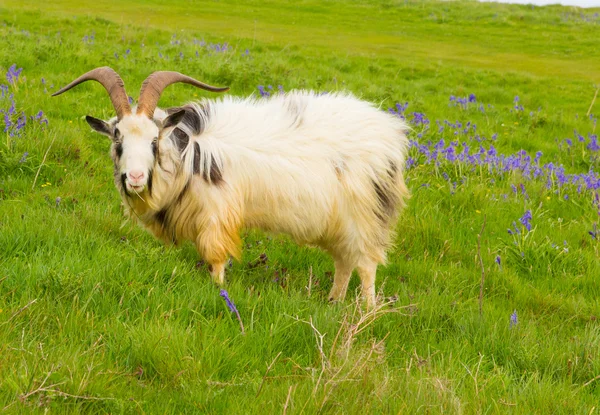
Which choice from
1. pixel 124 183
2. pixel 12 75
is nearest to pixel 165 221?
pixel 124 183

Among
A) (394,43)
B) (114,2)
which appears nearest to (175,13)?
(114,2)

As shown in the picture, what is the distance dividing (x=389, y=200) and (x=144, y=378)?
108 inches

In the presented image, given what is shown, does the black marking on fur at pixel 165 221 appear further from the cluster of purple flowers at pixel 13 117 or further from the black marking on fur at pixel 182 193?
the cluster of purple flowers at pixel 13 117

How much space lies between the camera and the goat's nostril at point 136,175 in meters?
4.31

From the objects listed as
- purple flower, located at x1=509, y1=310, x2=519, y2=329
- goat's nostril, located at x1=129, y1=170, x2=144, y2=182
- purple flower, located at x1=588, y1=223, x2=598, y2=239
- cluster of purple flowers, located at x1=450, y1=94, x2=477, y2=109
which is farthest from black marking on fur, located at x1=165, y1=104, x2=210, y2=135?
cluster of purple flowers, located at x1=450, y1=94, x2=477, y2=109

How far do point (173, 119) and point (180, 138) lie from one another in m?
0.23

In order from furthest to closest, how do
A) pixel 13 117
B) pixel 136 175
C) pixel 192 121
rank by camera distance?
pixel 13 117
pixel 192 121
pixel 136 175

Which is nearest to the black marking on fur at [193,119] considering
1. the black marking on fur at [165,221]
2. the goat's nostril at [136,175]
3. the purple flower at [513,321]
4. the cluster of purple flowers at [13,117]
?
the black marking on fur at [165,221]

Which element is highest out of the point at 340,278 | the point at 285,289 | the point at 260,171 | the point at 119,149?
the point at 119,149

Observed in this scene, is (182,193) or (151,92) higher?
(151,92)

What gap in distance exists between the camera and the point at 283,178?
488 centimetres

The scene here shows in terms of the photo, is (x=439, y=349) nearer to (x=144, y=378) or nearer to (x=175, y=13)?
(x=144, y=378)

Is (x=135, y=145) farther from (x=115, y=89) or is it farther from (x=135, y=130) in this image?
(x=115, y=89)

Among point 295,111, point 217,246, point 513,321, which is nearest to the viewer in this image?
point 513,321
